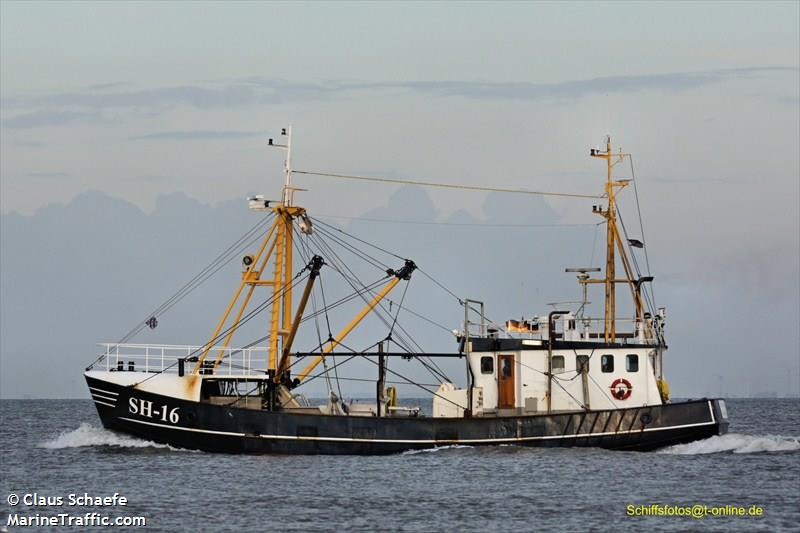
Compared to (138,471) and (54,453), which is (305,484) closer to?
(138,471)

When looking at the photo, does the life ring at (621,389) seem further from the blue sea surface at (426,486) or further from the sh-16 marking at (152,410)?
the sh-16 marking at (152,410)

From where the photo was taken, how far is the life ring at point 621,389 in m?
42.4

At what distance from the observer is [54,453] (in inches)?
1898

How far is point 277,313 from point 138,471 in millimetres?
7137

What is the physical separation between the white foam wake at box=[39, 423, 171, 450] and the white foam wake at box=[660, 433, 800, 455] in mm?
16912

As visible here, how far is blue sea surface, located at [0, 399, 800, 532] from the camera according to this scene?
101 ft

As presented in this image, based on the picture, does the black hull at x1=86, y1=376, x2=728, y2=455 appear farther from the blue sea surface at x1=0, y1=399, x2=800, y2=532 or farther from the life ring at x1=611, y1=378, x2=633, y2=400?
the life ring at x1=611, y1=378, x2=633, y2=400

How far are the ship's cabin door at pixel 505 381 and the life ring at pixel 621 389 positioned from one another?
3.23 m

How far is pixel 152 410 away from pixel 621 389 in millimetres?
15142

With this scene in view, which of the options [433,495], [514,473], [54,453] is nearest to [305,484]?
[433,495]

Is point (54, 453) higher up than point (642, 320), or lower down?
lower down

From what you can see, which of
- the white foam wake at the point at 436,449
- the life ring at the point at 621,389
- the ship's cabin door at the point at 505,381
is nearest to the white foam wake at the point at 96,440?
the white foam wake at the point at 436,449

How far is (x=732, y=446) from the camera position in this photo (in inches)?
1794

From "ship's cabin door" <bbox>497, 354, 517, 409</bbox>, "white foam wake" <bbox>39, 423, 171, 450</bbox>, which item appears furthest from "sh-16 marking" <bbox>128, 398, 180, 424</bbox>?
"ship's cabin door" <bbox>497, 354, 517, 409</bbox>
